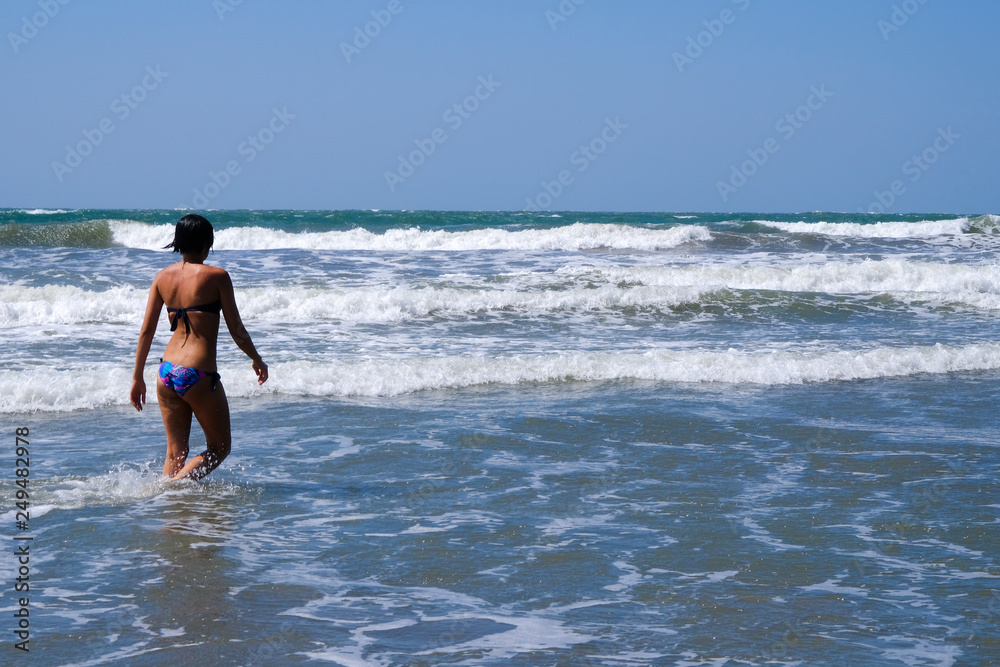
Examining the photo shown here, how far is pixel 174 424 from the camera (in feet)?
16.9

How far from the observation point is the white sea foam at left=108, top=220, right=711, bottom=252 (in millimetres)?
31078

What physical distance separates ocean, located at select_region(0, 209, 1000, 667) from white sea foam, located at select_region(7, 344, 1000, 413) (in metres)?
0.04

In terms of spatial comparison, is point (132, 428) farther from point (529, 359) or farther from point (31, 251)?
point (31, 251)

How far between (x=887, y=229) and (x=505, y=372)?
31.7 meters

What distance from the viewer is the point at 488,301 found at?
1519 cm

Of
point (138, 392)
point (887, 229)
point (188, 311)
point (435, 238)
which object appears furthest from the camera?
point (887, 229)

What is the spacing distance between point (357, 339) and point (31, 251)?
1478 cm

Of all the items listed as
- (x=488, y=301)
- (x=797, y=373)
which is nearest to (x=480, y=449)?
(x=797, y=373)

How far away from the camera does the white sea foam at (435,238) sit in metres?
31.1

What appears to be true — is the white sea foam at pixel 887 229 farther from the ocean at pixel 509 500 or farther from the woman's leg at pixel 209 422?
the woman's leg at pixel 209 422

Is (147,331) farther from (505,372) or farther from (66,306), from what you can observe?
(66,306)

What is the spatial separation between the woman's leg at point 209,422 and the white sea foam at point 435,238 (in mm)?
25767

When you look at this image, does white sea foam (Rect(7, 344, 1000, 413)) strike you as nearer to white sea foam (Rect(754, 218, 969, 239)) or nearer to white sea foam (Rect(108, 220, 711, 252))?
white sea foam (Rect(108, 220, 711, 252))

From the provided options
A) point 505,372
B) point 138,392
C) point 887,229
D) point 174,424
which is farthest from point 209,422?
point 887,229
